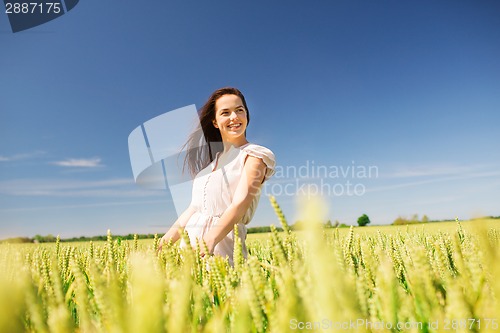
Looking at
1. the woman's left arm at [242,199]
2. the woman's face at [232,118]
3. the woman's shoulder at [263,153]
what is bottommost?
the woman's left arm at [242,199]

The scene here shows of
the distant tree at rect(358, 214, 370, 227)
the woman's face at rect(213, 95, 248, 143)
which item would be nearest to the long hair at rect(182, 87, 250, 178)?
the woman's face at rect(213, 95, 248, 143)

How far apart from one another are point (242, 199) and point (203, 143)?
1.80 m

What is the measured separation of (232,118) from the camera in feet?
13.2

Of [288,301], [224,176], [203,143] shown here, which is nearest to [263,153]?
[224,176]

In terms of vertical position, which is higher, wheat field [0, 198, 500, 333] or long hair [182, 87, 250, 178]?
long hair [182, 87, 250, 178]

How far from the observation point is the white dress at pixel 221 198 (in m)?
3.74

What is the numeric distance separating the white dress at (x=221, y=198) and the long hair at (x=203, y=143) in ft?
2.18

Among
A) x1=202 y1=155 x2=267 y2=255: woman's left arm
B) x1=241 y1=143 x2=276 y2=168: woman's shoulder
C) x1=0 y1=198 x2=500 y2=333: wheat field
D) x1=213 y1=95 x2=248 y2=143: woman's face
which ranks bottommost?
x1=0 y1=198 x2=500 y2=333: wheat field

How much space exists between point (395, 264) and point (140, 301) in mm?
1697

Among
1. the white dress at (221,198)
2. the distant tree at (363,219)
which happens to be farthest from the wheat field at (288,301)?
the distant tree at (363,219)

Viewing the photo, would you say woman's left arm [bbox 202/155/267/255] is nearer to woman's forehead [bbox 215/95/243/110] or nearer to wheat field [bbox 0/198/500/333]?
woman's forehead [bbox 215/95/243/110]

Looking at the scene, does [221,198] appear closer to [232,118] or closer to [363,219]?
[232,118]

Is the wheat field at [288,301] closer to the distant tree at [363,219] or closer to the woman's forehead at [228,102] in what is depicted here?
Answer: the woman's forehead at [228,102]

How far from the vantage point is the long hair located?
15.7ft
